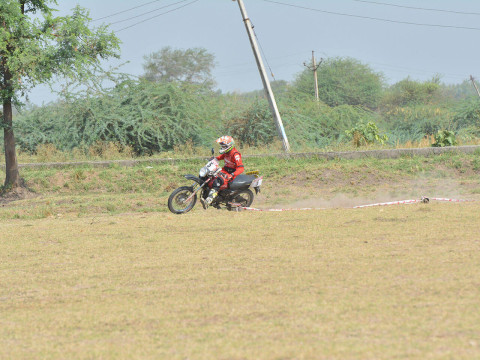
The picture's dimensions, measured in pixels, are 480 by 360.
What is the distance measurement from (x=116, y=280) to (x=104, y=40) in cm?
1403

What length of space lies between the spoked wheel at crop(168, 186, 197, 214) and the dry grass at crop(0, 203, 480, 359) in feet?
9.53

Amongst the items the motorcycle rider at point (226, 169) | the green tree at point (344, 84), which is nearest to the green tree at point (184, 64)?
the green tree at point (344, 84)

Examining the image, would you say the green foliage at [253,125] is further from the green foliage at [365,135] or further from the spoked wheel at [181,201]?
the spoked wheel at [181,201]

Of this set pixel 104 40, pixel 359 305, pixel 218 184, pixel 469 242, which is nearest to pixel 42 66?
pixel 104 40

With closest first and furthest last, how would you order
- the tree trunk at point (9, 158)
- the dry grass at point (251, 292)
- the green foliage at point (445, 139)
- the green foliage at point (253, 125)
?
Result: the dry grass at point (251, 292) → the tree trunk at point (9, 158) → the green foliage at point (445, 139) → the green foliage at point (253, 125)

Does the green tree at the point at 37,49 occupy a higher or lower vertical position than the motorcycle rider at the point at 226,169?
higher

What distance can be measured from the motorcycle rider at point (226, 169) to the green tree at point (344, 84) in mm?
47085

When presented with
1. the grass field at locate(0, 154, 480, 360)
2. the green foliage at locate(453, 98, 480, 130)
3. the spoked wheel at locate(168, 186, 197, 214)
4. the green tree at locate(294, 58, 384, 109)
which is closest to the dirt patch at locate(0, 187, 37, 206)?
the grass field at locate(0, 154, 480, 360)

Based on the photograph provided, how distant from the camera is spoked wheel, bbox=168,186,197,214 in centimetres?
1419

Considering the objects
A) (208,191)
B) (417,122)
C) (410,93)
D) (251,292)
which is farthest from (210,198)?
(410,93)

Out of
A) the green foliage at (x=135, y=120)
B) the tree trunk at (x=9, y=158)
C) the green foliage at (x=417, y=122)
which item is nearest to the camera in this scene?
the tree trunk at (x=9, y=158)

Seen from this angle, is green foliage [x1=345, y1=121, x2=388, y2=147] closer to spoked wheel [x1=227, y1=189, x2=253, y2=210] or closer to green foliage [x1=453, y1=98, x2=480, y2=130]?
green foliage [x1=453, y1=98, x2=480, y2=130]

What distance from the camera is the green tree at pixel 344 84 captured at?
61031 millimetres

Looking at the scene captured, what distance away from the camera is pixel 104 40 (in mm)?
20094
